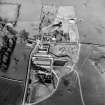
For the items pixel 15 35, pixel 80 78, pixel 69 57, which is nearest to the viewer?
pixel 80 78

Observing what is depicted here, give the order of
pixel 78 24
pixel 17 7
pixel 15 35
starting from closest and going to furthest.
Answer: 1. pixel 15 35
2. pixel 78 24
3. pixel 17 7

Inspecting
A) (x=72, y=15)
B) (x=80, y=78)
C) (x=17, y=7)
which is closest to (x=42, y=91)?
(x=80, y=78)

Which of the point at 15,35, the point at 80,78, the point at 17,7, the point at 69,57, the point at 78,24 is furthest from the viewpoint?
the point at 17,7

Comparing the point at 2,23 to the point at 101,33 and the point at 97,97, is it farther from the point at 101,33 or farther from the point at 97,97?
the point at 97,97

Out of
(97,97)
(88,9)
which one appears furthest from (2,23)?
(97,97)

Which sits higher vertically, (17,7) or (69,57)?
(17,7)

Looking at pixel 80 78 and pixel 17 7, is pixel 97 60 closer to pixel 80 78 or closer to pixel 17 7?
pixel 80 78

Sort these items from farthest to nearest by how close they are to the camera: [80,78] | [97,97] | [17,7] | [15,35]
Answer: [17,7], [15,35], [80,78], [97,97]

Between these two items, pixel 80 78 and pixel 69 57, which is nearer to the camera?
pixel 80 78

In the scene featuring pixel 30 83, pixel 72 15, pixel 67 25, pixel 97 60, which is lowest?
pixel 30 83
